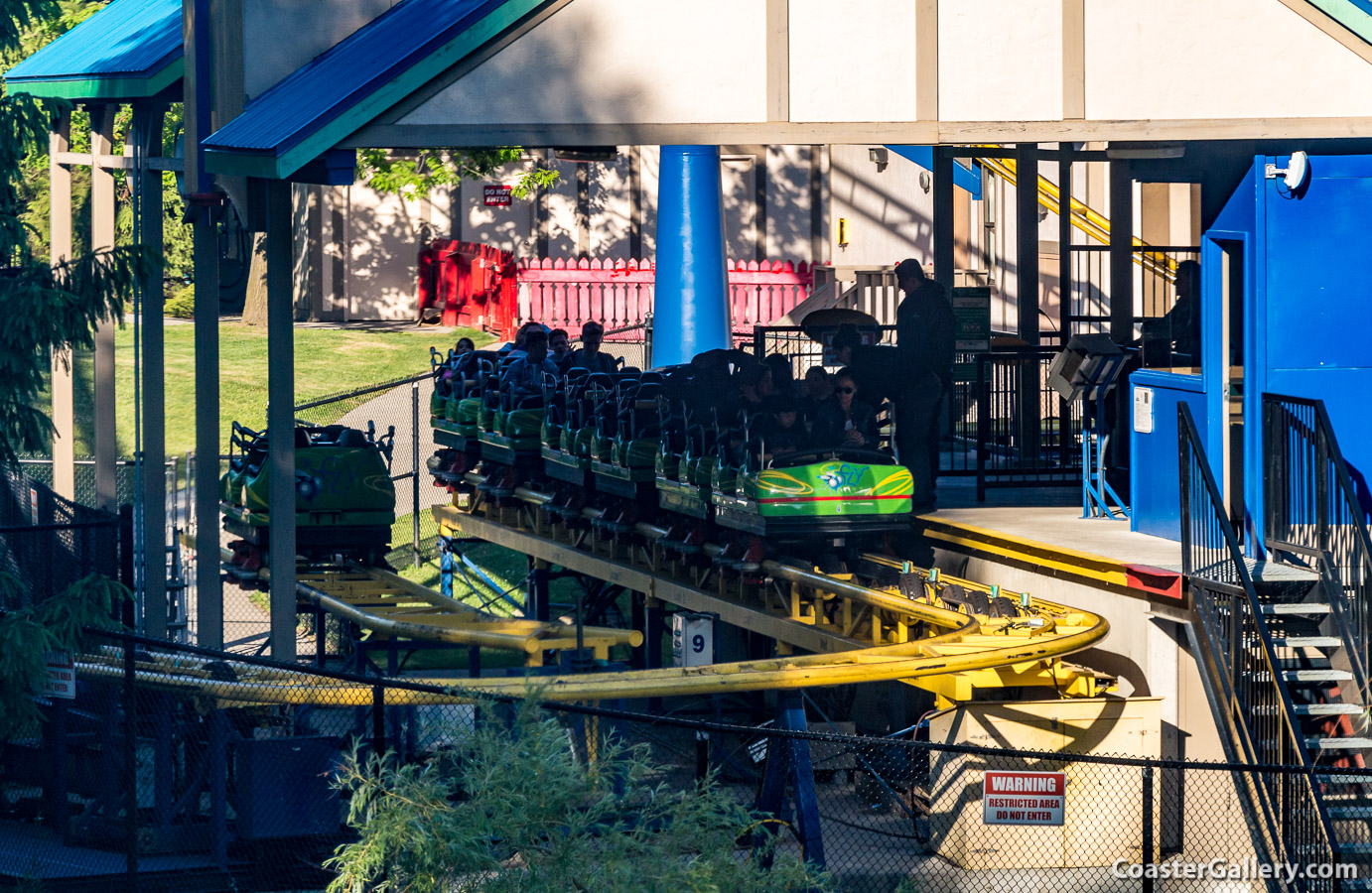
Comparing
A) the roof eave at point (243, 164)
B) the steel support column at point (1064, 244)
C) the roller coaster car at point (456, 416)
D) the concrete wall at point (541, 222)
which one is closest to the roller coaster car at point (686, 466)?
the roller coaster car at point (456, 416)

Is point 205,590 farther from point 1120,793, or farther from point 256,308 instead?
point 256,308

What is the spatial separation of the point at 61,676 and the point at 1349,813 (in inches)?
273

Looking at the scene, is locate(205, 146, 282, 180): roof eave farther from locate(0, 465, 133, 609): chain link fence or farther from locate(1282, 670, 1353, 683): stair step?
locate(1282, 670, 1353, 683): stair step

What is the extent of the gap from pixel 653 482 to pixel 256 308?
2152 cm

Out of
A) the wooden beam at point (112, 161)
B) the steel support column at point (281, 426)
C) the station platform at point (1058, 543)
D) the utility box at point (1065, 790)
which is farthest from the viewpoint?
the wooden beam at point (112, 161)

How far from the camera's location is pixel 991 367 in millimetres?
18281

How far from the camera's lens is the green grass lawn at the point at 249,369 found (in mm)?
28172

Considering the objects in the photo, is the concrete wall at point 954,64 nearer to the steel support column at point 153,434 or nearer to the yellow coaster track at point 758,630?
the yellow coaster track at point 758,630

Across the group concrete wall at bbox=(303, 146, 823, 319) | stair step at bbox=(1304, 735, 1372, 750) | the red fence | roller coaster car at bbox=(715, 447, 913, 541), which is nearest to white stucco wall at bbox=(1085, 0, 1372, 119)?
roller coaster car at bbox=(715, 447, 913, 541)

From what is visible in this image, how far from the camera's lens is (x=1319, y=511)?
37.5 feet

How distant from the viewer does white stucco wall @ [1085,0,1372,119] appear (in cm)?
1205

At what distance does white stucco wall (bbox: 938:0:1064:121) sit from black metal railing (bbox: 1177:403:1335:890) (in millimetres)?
2199

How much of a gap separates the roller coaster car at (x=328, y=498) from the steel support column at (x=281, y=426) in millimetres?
4002

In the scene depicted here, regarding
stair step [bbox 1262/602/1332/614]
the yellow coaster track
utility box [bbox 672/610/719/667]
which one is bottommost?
utility box [bbox 672/610/719/667]
